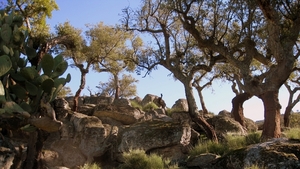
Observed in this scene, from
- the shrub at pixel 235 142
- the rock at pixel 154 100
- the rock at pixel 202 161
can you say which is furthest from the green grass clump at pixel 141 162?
the rock at pixel 154 100

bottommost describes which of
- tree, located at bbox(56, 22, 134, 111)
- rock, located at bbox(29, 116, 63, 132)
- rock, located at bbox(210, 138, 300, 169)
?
rock, located at bbox(210, 138, 300, 169)

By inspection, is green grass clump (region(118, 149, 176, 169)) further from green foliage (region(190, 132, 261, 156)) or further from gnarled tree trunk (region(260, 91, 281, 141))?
gnarled tree trunk (region(260, 91, 281, 141))

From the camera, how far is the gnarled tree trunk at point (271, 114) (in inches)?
503

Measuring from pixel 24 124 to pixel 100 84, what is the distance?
117 feet

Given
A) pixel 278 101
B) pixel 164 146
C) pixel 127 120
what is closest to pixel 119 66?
pixel 127 120

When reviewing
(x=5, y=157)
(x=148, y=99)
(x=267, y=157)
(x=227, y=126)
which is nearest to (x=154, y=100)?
(x=148, y=99)

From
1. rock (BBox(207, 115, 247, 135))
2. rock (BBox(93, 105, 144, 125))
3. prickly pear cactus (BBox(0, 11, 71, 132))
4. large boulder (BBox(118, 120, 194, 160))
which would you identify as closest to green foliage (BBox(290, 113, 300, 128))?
rock (BBox(207, 115, 247, 135))

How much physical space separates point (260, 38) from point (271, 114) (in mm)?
6758

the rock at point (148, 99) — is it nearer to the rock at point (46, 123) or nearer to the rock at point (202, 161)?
the rock at point (202, 161)

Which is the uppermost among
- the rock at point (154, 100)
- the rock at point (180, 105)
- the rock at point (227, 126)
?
the rock at point (154, 100)

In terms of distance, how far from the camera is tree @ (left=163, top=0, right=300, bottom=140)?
12812mm

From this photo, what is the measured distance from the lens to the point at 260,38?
1830 centimetres

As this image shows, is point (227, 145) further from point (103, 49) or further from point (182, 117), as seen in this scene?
point (103, 49)

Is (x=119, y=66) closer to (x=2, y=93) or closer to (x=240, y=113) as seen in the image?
(x=240, y=113)
